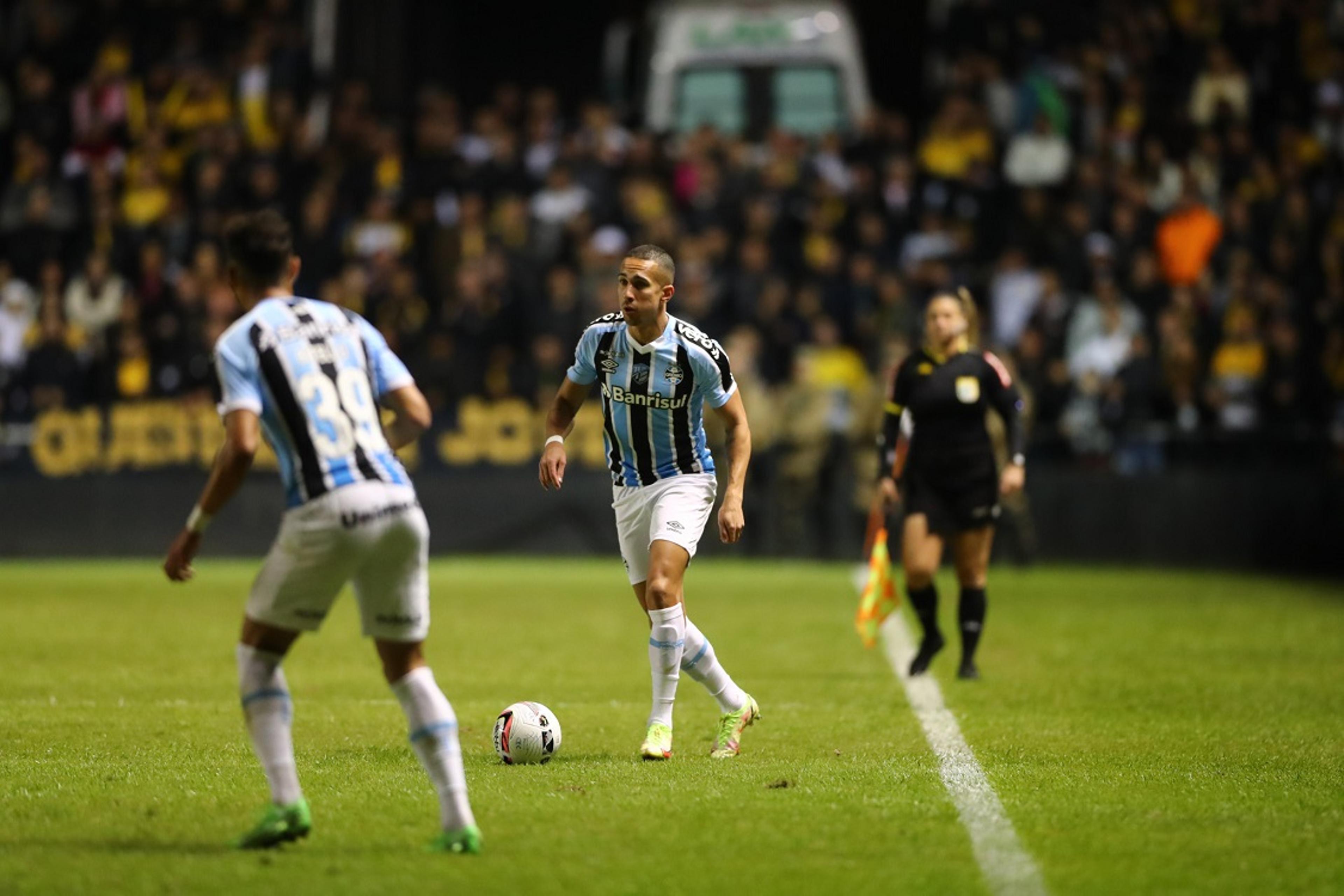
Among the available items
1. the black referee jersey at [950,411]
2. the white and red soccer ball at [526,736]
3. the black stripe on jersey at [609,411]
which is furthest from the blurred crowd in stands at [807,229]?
the white and red soccer ball at [526,736]

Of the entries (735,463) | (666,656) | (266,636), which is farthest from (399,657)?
(735,463)

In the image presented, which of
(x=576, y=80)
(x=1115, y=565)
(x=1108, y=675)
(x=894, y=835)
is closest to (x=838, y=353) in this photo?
(x=1115, y=565)

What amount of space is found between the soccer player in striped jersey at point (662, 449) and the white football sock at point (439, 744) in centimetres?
218

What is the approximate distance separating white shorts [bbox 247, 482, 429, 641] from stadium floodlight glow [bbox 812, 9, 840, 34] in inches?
756

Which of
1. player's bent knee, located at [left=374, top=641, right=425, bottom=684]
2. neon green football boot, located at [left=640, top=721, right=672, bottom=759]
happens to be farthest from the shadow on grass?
neon green football boot, located at [left=640, top=721, right=672, bottom=759]

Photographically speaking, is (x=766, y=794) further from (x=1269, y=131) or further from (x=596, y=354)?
(x=1269, y=131)

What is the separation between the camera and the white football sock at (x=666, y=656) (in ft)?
26.9

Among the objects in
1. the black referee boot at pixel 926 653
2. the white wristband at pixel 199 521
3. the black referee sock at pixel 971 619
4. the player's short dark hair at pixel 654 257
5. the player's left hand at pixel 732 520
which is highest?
the player's short dark hair at pixel 654 257

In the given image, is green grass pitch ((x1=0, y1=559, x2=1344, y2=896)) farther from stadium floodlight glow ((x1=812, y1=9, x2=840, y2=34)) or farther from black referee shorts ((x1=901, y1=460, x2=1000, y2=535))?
stadium floodlight glow ((x1=812, y1=9, x2=840, y2=34))

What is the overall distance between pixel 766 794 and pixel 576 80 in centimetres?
2591

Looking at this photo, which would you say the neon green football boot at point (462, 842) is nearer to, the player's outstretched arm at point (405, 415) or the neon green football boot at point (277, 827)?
the neon green football boot at point (277, 827)

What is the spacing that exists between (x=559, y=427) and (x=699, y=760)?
5.04 feet

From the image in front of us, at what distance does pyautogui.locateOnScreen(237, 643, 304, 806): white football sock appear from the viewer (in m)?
5.96

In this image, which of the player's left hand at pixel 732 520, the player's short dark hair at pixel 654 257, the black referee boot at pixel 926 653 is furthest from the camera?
the black referee boot at pixel 926 653
